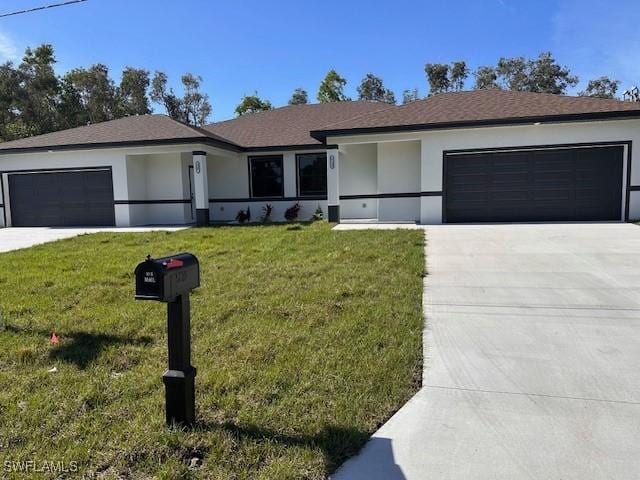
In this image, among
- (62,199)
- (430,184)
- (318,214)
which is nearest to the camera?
(430,184)

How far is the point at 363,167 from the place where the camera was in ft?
55.7

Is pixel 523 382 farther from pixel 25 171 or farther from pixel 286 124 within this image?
pixel 25 171

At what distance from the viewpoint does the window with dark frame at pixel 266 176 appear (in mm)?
18609

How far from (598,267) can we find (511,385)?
16.2ft

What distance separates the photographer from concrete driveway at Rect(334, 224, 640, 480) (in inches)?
103

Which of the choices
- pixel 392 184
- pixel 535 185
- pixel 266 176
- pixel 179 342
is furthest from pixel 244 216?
pixel 179 342

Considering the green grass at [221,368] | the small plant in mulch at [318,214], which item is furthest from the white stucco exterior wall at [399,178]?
the green grass at [221,368]

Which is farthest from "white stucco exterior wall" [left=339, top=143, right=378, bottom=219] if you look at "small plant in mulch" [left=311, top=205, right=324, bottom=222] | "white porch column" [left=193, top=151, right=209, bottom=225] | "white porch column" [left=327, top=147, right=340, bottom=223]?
"white porch column" [left=193, top=151, right=209, bottom=225]

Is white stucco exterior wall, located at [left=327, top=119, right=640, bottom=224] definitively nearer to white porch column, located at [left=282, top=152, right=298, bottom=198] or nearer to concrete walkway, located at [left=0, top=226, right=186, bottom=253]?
white porch column, located at [left=282, top=152, right=298, bottom=198]

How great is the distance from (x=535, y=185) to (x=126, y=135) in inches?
560

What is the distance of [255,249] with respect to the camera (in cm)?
981

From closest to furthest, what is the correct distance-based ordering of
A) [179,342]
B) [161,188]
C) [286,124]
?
[179,342] → [161,188] → [286,124]

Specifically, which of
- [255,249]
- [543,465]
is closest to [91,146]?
[255,249]

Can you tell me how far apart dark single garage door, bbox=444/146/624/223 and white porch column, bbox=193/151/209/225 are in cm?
831
